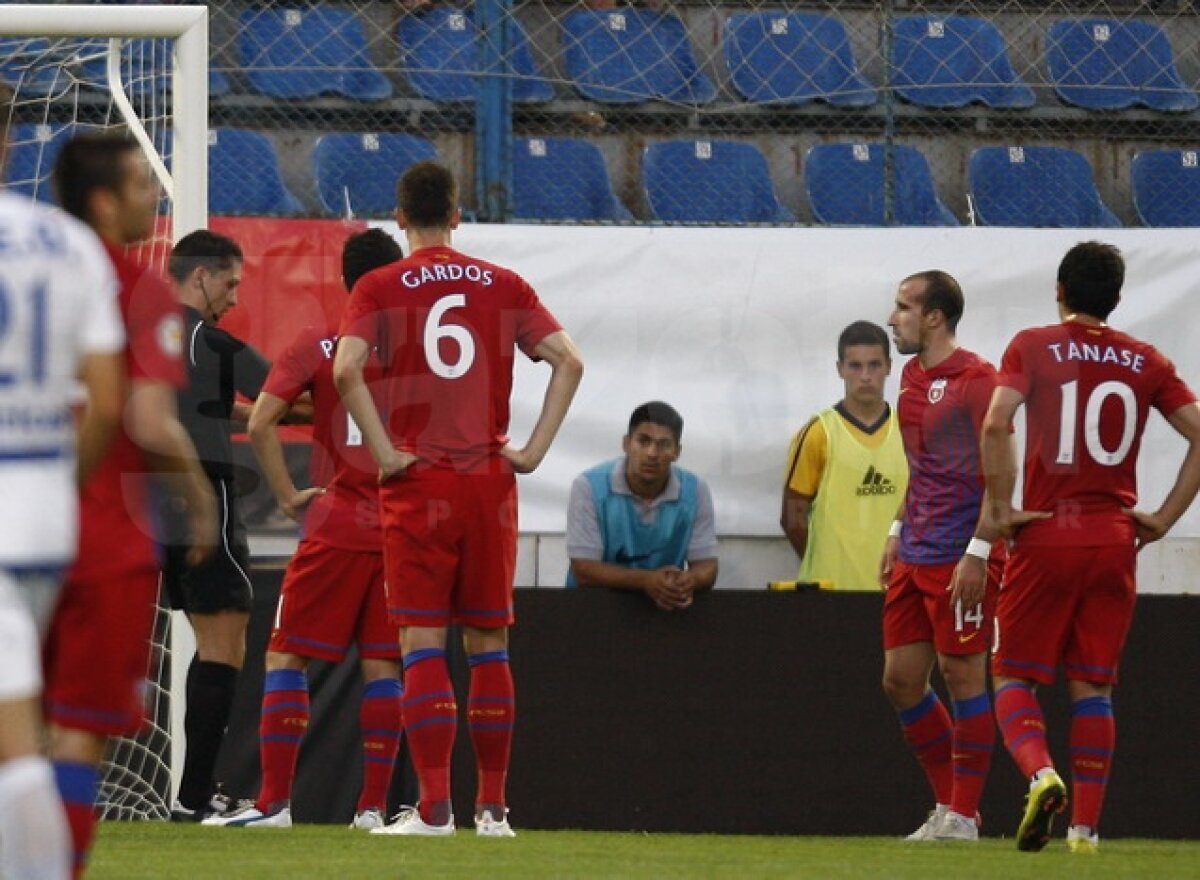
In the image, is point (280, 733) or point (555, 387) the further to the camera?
point (280, 733)

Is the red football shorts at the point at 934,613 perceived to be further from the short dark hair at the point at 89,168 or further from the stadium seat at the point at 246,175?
the stadium seat at the point at 246,175

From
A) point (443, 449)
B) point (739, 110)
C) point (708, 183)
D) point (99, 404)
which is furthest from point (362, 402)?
point (739, 110)

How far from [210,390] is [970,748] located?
2.83 meters

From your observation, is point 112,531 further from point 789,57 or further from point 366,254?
point 789,57

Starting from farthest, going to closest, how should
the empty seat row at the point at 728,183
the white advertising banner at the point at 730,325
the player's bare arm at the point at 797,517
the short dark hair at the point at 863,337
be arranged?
the empty seat row at the point at 728,183, the white advertising banner at the point at 730,325, the player's bare arm at the point at 797,517, the short dark hair at the point at 863,337

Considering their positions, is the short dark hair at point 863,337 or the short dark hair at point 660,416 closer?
the short dark hair at point 660,416

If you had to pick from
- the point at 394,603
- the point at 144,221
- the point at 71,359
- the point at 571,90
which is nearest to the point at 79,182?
the point at 144,221

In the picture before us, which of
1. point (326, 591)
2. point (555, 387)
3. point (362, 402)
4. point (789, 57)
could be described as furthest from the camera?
point (789, 57)

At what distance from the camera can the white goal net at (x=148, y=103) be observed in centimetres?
773

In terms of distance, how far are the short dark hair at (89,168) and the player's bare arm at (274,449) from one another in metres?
3.32

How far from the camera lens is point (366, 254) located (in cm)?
722

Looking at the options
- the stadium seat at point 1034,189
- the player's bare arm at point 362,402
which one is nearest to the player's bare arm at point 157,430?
the player's bare arm at point 362,402

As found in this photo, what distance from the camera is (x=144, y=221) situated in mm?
3848

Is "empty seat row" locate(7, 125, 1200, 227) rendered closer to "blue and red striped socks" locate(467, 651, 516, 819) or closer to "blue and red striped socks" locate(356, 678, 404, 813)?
"blue and red striped socks" locate(356, 678, 404, 813)
